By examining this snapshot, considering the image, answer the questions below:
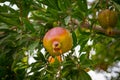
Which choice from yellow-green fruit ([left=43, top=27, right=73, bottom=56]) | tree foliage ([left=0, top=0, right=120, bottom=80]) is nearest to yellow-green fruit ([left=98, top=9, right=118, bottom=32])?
tree foliage ([left=0, top=0, right=120, bottom=80])

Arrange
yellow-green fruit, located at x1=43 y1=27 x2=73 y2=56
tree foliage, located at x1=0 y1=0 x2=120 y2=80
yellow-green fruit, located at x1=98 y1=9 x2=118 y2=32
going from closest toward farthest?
yellow-green fruit, located at x1=43 y1=27 x2=73 y2=56, yellow-green fruit, located at x1=98 y1=9 x2=118 y2=32, tree foliage, located at x1=0 y1=0 x2=120 y2=80

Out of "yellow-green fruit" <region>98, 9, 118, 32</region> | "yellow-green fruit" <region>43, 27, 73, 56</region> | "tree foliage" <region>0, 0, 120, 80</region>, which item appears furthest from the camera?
"tree foliage" <region>0, 0, 120, 80</region>

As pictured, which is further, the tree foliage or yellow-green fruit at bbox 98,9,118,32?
the tree foliage

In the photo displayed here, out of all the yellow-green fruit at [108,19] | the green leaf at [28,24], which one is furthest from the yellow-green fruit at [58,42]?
the green leaf at [28,24]

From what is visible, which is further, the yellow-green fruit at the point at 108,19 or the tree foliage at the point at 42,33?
the tree foliage at the point at 42,33

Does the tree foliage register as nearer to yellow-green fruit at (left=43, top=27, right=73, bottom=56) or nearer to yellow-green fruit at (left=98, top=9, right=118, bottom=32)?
yellow-green fruit at (left=98, top=9, right=118, bottom=32)

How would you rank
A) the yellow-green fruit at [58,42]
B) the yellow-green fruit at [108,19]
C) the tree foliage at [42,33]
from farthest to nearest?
1. the tree foliage at [42,33]
2. the yellow-green fruit at [108,19]
3. the yellow-green fruit at [58,42]

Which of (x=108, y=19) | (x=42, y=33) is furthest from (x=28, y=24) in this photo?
(x=108, y=19)

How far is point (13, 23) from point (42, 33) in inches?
9.2

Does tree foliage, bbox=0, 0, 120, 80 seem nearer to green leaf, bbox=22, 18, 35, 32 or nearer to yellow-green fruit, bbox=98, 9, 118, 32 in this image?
green leaf, bbox=22, 18, 35, 32

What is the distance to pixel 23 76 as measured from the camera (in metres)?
2.41

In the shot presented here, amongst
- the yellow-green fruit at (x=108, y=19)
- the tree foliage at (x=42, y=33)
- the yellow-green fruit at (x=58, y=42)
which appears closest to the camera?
the yellow-green fruit at (x=58, y=42)

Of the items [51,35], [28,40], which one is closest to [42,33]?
[28,40]

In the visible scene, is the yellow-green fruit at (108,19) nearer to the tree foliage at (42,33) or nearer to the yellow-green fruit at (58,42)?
the tree foliage at (42,33)
